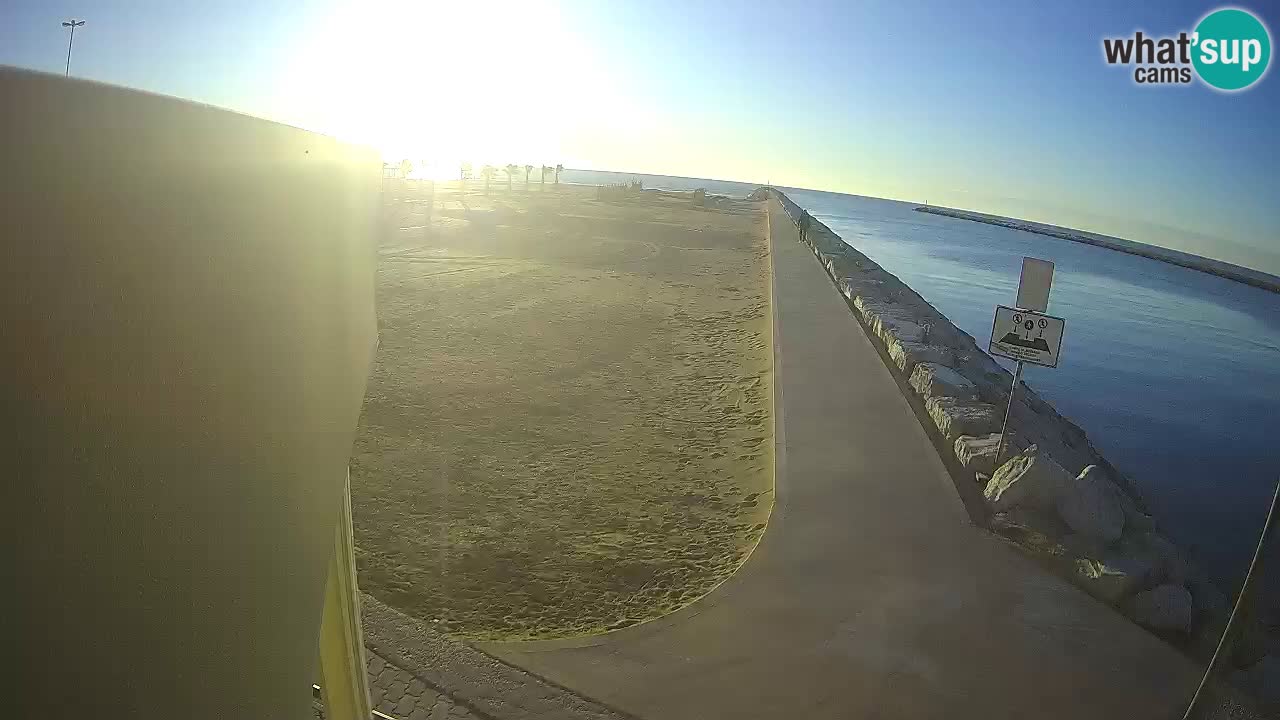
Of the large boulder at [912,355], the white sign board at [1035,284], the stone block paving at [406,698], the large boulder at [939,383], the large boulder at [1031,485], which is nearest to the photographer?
the stone block paving at [406,698]

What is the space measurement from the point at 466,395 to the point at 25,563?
8.80m

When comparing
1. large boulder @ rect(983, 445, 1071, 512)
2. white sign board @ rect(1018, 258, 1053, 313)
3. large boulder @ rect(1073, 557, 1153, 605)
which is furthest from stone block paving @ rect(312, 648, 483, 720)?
white sign board @ rect(1018, 258, 1053, 313)

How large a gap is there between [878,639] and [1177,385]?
48.0ft

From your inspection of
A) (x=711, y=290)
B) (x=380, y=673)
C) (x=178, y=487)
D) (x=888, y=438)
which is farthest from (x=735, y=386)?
(x=178, y=487)

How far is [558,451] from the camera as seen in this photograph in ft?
25.8

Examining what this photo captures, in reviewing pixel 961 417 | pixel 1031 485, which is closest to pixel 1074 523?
pixel 1031 485

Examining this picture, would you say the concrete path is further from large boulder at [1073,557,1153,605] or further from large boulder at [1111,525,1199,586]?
large boulder at [1111,525,1199,586]

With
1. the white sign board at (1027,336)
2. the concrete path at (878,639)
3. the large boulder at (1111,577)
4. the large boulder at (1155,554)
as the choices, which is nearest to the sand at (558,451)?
the concrete path at (878,639)

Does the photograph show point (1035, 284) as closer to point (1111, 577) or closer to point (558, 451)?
point (1111, 577)

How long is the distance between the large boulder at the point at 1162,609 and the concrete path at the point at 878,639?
9.2 inches

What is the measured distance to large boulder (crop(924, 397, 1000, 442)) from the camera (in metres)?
7.57

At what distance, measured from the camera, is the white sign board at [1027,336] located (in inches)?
239

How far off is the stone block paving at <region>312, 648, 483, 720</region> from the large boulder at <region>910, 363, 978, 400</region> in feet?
21.2

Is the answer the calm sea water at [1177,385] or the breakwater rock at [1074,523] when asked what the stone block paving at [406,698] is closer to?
the breakwater rock at [1074,523]
